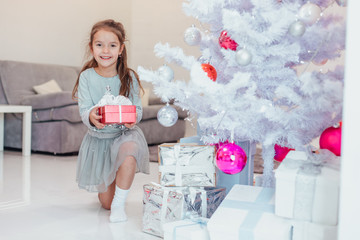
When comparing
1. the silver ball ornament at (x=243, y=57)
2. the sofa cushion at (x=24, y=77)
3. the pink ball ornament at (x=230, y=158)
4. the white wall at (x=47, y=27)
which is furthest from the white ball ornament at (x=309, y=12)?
the white wall at (x=47, y=27)

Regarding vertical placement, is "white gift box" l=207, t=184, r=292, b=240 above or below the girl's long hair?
below

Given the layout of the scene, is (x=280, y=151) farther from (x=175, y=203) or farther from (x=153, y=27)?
(x=153, y=27)

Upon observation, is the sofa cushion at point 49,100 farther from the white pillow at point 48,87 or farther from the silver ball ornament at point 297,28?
the silver ball ornament at point 297,28

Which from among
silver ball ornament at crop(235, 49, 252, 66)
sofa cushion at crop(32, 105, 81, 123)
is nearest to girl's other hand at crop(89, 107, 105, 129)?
silver ball ornament at crop(235, 49, 252, 66)

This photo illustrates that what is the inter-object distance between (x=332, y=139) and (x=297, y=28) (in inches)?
11.9

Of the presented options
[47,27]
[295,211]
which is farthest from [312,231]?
[47,27]

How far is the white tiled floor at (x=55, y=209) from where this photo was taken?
4.65 ft

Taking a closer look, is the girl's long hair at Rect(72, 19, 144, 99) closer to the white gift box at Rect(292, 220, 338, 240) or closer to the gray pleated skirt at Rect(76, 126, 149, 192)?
the gray pleated skirt at Rect(76, 126, 149, 192)

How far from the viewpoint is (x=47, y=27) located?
4559 mm

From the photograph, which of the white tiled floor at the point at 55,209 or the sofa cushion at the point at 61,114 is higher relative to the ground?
the sofa cushion at the point at 61,114

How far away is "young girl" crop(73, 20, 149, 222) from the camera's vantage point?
1.62m

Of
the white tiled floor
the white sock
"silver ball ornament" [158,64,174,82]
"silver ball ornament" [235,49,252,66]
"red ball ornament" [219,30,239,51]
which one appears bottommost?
the white tiled floor

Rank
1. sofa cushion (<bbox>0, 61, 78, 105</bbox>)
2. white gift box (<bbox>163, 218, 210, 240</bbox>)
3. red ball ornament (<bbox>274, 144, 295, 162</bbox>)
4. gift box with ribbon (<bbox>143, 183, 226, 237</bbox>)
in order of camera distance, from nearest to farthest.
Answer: white gift box (<bbox>163, 218, 210, 240</bbox>) → gift box with ribbon (<bbox>143, 183, 226, 237</bbox>) → red ball ornament (<bbox>274, 144, 295, 162</bbox>) → sofa cushion (<bbox>0, 61, 78, 105</bbox>)

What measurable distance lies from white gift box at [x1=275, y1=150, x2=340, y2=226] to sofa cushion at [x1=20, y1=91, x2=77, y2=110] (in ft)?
8.79
